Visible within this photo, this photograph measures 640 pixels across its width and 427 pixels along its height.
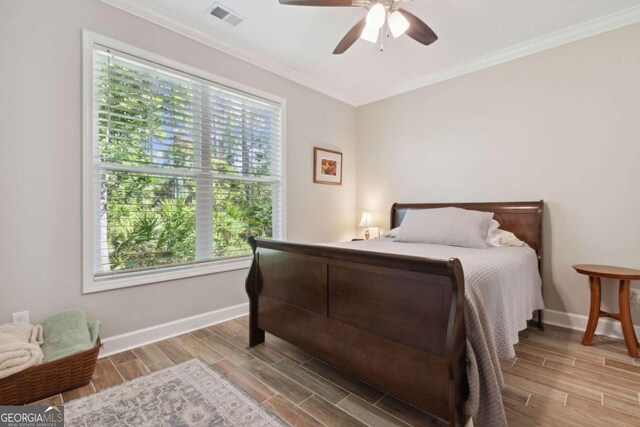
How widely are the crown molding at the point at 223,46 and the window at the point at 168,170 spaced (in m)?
0.31

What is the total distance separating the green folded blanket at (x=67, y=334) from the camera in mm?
1755

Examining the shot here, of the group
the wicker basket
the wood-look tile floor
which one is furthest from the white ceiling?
the wood-look tile floor

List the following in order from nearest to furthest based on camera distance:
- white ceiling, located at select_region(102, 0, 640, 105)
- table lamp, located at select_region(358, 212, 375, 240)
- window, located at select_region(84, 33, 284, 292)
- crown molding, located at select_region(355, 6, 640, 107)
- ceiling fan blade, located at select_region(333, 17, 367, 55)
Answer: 1. ceiling fan blade, located at select_region(333, 17, 367, 55)
2. window, located at select_region(84, 33, 284, 292)
3. white ceiling, located at select_region(102, 0, 640, 105)
4. crown molding, located at select_region(355, 6, 640, 107)
5. table lamp, located at select_region(358, 212, 375, 240)

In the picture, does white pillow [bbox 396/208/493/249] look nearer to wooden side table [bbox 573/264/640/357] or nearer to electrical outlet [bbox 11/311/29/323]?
wooden side table [bbox 573/264/640/357]

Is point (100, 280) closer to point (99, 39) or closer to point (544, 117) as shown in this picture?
point (99, 39)

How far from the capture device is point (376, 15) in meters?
1.88

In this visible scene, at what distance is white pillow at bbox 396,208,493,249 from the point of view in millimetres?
2607

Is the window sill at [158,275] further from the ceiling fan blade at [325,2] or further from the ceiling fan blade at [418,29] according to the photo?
the ceiling fan blade at [418,29]

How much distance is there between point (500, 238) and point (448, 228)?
19.2 inches

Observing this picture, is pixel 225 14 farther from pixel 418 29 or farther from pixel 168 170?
pixel 418 29

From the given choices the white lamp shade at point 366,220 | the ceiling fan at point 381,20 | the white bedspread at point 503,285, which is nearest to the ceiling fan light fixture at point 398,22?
the ceiling fan at point 381,20

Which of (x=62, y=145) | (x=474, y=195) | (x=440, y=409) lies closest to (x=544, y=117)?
(x=474, y=195)

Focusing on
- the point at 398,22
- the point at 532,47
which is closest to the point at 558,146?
the point at 532,47

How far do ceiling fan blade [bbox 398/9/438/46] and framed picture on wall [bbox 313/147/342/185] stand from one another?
1790 millimetres
